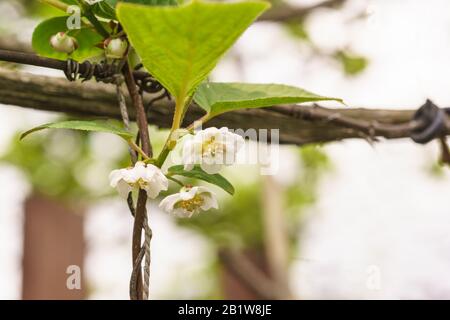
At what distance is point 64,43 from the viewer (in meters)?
0.59

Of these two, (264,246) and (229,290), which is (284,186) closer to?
(264,246)

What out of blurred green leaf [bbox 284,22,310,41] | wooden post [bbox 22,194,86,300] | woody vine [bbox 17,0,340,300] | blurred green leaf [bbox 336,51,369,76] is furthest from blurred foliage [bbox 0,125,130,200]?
woody vine [bbox 17,0,340,300]

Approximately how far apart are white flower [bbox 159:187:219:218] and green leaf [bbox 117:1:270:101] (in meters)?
0.10

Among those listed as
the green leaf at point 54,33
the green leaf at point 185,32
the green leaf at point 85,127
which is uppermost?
the green leaf at point 54,33

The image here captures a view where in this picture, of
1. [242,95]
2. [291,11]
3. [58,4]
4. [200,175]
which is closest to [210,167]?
Answer: [200,175]

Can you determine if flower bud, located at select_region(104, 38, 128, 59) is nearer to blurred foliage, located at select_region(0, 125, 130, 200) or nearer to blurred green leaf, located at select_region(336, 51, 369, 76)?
blurred green leaf, located at select_region(336, 51, 369, 76)

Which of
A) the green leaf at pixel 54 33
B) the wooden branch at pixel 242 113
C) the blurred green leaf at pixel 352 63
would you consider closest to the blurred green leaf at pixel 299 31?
the blurred green leaf at pixel 352 63

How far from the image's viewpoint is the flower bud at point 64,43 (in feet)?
1.92

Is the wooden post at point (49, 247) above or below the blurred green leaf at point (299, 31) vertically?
below

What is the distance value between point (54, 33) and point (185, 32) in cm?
28

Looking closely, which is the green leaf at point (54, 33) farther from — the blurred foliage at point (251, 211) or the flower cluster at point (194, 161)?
the blurred foliage at point (251, 211)

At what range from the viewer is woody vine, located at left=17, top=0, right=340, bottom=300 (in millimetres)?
399

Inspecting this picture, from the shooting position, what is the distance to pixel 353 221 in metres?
2.25

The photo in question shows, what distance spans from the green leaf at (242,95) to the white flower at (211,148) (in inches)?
1.4
